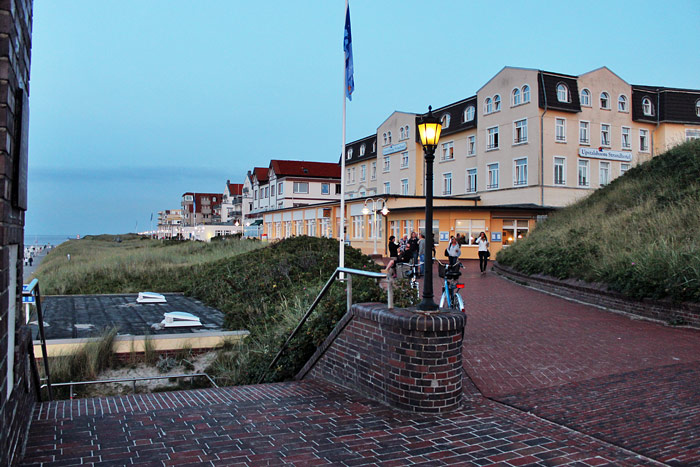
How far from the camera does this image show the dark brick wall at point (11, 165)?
282 centimetres

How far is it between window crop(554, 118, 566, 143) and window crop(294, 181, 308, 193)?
134ft

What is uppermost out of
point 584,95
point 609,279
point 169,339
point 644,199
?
point 584,95

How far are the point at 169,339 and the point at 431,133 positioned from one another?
27.9ft

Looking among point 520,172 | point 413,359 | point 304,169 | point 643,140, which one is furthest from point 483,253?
point 304,169

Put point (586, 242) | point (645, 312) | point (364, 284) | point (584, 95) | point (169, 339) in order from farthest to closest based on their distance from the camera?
point (584, 95), point (586, 242), point (169, 339), point (645, 312), point (364, 284)

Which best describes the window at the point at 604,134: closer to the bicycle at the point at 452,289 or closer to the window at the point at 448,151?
the window at the point at 448,151

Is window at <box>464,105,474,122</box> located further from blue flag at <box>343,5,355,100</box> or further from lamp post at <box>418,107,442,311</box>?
lamp post at <box>418,107,442,311</box>

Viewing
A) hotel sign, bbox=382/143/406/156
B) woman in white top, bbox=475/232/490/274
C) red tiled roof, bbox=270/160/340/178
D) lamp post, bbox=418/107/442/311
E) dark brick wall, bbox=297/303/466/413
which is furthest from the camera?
red tiled roof, bbox=270/160/340/178

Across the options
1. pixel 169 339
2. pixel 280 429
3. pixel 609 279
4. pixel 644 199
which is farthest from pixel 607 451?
pixel 644 199

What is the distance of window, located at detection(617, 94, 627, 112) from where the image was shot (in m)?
39.9

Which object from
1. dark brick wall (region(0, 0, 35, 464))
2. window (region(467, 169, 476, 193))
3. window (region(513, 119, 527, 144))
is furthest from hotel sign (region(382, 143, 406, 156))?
dark brick wall (region(0, 0, 35, 464))

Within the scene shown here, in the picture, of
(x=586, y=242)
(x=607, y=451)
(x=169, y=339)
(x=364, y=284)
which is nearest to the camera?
(x=607, y=451)

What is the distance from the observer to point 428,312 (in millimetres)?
5777

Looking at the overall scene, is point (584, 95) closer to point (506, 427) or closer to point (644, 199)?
point (644, 199)
